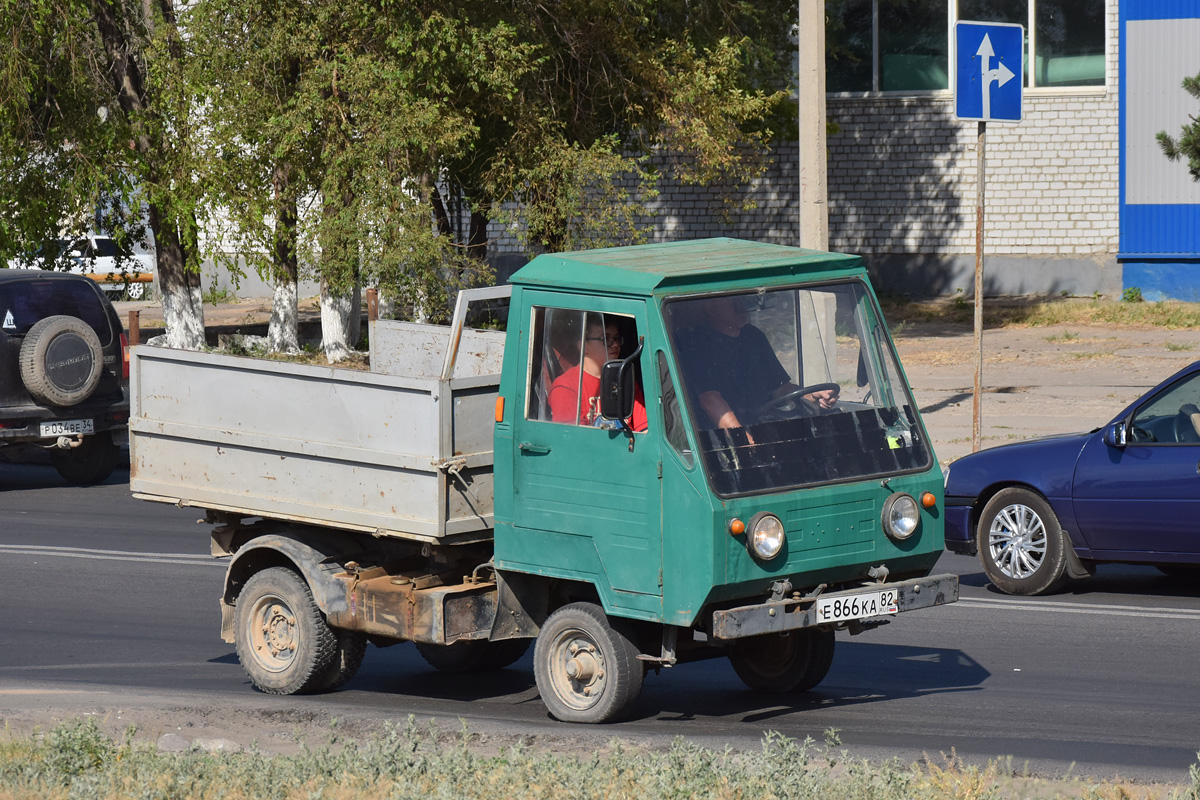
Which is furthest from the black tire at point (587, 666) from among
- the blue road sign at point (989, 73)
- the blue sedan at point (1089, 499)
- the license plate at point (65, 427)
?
the license plate at point (65, 427)

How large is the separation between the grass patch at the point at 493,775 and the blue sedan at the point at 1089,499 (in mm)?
4052

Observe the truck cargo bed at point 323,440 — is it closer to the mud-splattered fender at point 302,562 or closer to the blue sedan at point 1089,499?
the mud-splattered fender at point 302,562

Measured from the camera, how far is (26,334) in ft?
49.8

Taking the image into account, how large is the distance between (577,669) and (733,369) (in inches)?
61.3

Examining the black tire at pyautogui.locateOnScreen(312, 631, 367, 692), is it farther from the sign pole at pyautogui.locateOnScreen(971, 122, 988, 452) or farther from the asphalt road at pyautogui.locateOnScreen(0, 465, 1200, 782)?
the sign pole at pyautogui.locateOnScreen(971, 122, 988, 452)

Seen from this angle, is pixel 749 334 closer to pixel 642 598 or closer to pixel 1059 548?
pixel 642 598

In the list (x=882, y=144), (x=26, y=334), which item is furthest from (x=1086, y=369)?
(x=26, y=334)

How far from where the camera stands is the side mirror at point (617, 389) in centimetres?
689

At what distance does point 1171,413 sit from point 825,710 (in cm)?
378

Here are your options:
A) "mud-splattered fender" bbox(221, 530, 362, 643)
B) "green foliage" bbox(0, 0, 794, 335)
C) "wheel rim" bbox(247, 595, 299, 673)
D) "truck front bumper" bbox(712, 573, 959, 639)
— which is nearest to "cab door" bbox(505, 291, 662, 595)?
"truck front bumper" bbox(712, 573, 959, 639)

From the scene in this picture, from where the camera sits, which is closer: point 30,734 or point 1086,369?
point 30,734

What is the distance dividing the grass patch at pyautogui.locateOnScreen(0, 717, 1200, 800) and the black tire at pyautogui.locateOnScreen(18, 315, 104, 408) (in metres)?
8.99

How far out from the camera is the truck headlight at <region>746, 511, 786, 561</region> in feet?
22.6

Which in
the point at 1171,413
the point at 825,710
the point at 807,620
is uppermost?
the point at 1171,413
